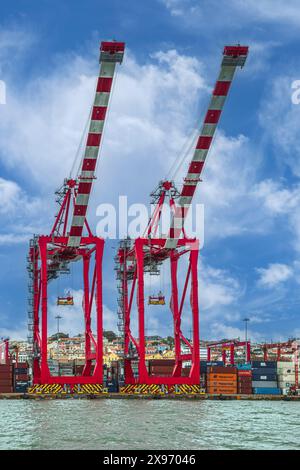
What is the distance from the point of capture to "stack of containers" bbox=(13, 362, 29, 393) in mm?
84812

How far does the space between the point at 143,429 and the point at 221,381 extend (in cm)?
4949

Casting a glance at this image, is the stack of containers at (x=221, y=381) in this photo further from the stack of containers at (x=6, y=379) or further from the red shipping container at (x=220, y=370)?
the stack of containers at (x=6, y=379)

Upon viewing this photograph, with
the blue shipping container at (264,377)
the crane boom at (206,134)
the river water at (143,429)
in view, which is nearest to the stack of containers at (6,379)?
the crane boom at (206,134)

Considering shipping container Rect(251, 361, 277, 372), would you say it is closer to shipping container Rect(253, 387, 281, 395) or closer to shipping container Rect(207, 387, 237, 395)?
shipping container Rect(253, 387, 281, 395)

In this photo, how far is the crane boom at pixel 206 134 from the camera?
56.1 m

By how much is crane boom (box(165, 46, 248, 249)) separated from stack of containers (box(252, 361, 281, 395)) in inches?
1072

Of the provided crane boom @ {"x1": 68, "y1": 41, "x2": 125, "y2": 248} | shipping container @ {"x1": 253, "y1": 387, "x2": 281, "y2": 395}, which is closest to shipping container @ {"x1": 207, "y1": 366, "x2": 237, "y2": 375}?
shipping container @ {"x1": 253, "y1": 387, "x2": 281, "y2": 395}

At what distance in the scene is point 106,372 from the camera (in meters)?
90.9

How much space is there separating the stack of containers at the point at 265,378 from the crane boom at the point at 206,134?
27.2 metres

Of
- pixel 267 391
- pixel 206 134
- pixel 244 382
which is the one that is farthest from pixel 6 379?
pixel 206 134

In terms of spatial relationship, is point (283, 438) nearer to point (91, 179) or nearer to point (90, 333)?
point (91, 179)

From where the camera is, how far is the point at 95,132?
59.5 m
